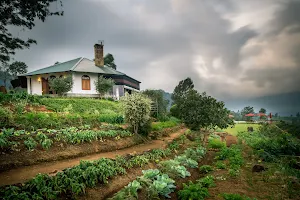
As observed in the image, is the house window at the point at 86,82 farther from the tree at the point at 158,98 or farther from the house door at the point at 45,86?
the tree at the point at 158,98

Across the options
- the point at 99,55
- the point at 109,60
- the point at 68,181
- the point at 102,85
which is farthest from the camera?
the point at 109,60

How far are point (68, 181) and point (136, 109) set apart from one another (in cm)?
850

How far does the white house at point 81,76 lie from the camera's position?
2817 centimetres

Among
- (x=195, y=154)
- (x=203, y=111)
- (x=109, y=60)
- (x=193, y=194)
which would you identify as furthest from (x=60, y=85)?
(x=109, y=60)

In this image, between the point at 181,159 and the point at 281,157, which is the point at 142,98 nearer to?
the point at 181,159

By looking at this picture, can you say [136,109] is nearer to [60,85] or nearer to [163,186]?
[163,186]

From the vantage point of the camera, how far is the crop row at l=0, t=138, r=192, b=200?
4867mm

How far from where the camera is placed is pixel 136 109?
13938 mm

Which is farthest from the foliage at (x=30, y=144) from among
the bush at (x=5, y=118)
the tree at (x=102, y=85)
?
the tree at (x=102, y=85)

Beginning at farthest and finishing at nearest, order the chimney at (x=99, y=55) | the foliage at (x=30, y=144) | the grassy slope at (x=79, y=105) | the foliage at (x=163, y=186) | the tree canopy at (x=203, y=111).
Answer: the chimney at (x=99, y=55) → the grassy slope at (x=79, y=105) → the tree canopy at (x=203, y=111) → the foliage at (x=30, y=144) → the foliage at (x=163, y=186)

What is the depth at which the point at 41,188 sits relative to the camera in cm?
509

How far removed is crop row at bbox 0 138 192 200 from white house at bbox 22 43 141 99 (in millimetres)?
21844

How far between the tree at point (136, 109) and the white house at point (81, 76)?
51.1ft

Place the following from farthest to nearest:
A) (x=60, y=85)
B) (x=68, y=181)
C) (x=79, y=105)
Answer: (x=60, y=85) < (x=79, y=105) < (x=68, y=181)
